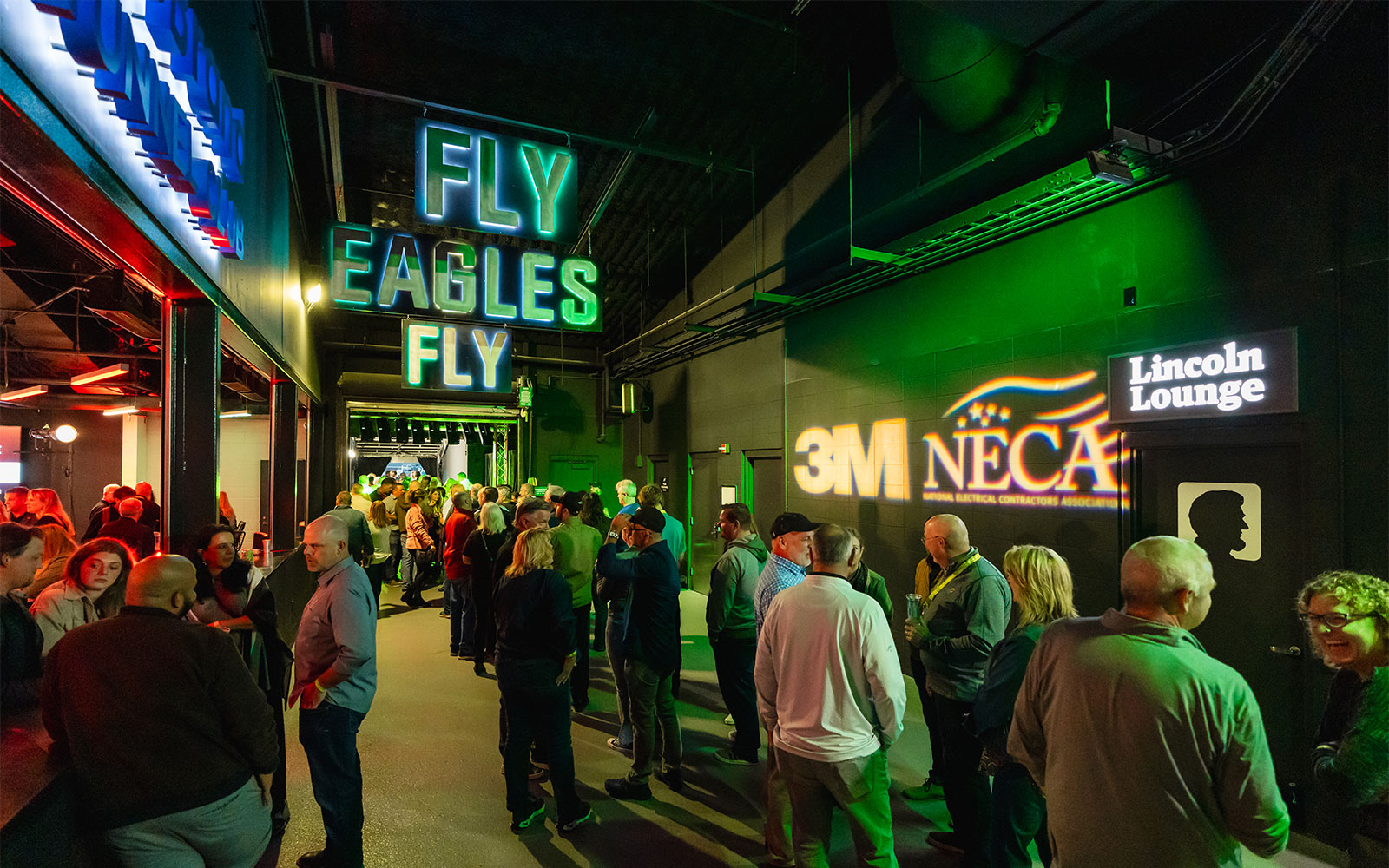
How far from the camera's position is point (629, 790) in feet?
12.3

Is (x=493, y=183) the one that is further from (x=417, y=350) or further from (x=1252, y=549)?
(x=1252, y=549)

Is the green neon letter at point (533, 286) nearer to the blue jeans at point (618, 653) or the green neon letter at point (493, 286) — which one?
the green neon letter at point (493, 286)

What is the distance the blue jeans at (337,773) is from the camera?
2.79 metres

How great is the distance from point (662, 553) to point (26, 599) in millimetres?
3014

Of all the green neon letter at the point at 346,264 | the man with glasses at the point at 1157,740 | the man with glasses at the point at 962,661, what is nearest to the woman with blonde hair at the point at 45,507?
the green neon letter at the point at 346,264

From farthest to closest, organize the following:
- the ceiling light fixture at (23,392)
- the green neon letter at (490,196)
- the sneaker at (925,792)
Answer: the ceiling light fixture at (23,392), the green neon letter at (490,196), the sneaker at (925,792)

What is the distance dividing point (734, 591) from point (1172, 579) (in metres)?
2.76

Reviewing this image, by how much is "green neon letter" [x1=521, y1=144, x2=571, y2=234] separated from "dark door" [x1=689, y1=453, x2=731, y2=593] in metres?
5.16

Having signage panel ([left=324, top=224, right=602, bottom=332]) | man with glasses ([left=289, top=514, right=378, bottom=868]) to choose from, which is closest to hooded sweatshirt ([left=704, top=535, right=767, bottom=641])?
man with glasses ([left=289, top=514, right=378, bottom=868])

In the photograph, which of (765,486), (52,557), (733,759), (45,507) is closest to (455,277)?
(45,507)

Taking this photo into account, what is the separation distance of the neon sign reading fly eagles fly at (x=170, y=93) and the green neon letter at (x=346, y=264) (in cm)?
132

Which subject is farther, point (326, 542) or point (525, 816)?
point (525, 816)

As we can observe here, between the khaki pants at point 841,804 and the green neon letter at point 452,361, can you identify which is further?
the green neon letter at point 452,361

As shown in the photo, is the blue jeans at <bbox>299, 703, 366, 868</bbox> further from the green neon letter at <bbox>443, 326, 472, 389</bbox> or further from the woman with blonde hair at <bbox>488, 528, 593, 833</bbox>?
the green neon letter at <bbox>443, 326, 472, 389</bbox>
